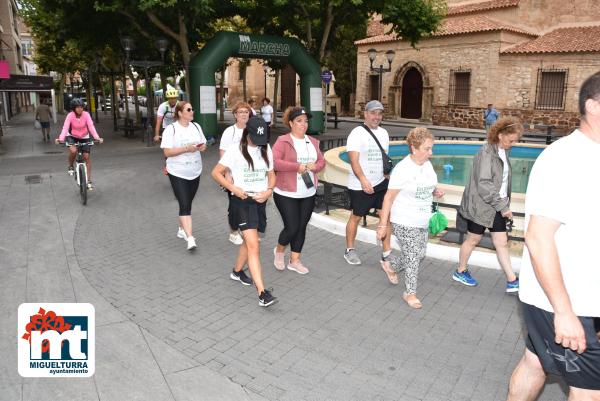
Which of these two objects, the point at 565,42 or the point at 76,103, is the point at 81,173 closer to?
the point at 76,103

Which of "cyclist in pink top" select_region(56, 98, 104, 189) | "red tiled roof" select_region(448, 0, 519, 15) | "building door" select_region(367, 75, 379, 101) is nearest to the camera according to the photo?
"cyclist in pink top" select_region(56, 98, 104, 189)

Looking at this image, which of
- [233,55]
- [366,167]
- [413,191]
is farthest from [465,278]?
[233,55]

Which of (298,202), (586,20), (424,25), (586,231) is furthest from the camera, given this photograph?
(586,20)

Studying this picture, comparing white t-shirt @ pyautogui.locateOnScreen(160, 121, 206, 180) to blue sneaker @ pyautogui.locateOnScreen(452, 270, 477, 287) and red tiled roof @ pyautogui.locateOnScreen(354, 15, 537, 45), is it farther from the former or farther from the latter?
red tiled roof @ pyautogui.locateOnScreen(354, 15, 537, 45)

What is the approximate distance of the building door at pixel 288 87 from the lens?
52.7m

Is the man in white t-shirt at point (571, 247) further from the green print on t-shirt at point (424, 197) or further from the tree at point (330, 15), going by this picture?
the tree at point (330, 15)

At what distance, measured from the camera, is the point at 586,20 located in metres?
30.2

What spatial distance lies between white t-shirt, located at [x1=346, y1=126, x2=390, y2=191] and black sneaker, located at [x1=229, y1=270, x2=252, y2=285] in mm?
1668

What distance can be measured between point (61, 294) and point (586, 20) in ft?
112

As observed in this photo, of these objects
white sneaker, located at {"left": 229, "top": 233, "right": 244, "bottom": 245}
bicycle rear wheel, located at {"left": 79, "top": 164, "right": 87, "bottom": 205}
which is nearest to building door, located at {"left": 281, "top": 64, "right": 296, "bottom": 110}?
bicycle rear wheel, located at {"left": 79, "top": 164, "right": 87, "bottom": 205}

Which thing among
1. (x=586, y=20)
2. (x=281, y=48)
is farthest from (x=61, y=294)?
(x=586, y=20)

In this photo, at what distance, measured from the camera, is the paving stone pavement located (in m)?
3.72

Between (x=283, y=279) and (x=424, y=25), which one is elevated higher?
(x=424, y=25)

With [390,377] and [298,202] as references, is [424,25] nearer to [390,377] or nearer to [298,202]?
[298,202]
